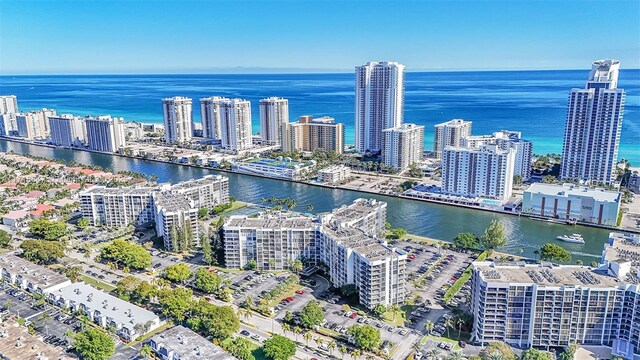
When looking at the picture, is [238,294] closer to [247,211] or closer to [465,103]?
[247,211]

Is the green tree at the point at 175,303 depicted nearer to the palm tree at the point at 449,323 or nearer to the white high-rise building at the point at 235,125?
the palm tree at the point at 449,323

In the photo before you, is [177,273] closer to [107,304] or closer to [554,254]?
[107,304]

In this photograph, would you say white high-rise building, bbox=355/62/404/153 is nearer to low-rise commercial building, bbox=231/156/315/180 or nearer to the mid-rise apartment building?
the mid-rise apartment building

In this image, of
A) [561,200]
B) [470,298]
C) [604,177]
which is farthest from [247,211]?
[604,177]

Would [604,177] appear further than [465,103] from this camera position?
No

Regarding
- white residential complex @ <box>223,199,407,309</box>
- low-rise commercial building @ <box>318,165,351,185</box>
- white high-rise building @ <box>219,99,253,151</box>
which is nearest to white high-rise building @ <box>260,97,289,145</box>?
white high-rise building @ <box>219,99,253,151</box>

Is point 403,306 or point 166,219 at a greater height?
point 166,219

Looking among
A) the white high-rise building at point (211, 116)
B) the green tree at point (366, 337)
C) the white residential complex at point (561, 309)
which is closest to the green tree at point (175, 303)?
the green tree at point (366, 337)
